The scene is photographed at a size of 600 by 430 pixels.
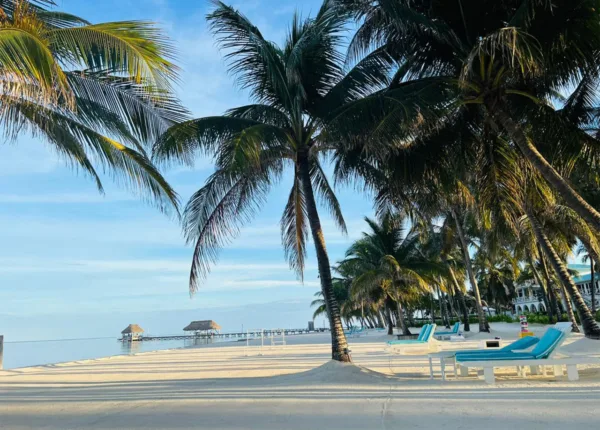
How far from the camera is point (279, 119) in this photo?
937 centimetres

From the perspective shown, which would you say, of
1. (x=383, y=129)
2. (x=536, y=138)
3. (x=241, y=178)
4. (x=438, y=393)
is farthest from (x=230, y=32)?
(x=438, y=393)

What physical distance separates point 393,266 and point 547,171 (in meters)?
16.1

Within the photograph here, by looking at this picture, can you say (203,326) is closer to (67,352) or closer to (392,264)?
(67,352)

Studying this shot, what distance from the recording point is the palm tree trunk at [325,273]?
888cm

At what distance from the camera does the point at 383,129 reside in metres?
7.97

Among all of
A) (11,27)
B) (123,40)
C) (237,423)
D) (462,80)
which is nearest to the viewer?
(11,27)

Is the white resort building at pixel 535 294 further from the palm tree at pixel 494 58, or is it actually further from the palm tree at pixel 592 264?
the palm tree at pixel 494 58

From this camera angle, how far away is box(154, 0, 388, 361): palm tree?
8.86 m

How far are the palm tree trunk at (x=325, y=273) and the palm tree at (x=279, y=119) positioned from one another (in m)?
0.02

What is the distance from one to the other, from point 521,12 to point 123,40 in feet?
21.1

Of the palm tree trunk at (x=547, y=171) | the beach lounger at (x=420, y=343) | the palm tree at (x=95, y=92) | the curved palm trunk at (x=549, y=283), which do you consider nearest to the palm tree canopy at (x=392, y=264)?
the curved palm trunk at (x=549, y=283)

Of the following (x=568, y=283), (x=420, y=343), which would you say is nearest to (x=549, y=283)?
(x=568, y=283)

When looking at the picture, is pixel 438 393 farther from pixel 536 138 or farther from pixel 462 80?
pixel 536 138

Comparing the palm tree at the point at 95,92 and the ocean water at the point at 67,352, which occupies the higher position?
the palm tree at the point at 95,92
